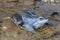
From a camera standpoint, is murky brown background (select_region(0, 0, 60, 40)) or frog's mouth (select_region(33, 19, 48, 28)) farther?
frog's mouth (select_region(33, 19, 48, 28))

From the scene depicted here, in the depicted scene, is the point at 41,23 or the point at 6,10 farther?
the point at 6,10

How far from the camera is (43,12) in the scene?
3.40 metres

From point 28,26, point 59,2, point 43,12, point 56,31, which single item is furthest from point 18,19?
point 59,2

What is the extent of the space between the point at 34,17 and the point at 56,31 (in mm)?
368

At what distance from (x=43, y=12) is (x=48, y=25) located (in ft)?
2.21

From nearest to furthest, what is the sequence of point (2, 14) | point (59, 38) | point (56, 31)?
1. point (59, 38)
2. point (56, 31)
3. point (2, 14)

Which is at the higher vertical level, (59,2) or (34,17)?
(34,17)

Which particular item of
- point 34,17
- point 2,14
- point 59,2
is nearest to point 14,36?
point 34,17

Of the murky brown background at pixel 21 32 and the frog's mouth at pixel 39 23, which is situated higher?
the frog's mouth at pixel 39 23

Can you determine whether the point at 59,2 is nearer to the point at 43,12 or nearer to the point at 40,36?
the point at 43,12

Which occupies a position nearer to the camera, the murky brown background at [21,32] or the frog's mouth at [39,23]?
the murky brown background at [21,32]

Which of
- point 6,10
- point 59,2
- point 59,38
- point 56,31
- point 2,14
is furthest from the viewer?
point 59,2

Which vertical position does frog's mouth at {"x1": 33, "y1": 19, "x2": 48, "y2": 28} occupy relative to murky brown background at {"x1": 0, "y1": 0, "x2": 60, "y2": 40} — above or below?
above

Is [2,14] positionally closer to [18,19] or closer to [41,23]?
[18,19]
